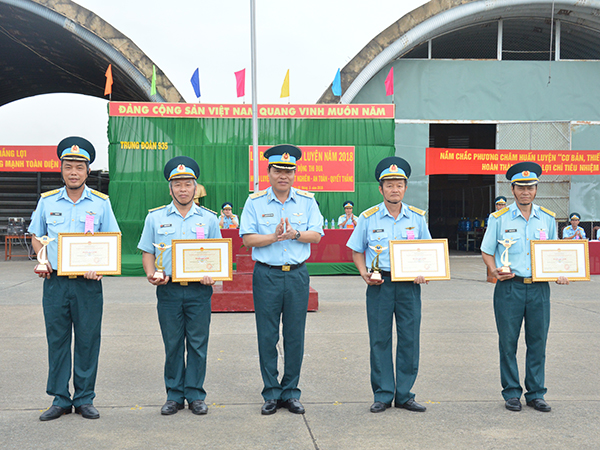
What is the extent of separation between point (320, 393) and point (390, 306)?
102 centimetres

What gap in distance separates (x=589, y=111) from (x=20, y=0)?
18.8 meters

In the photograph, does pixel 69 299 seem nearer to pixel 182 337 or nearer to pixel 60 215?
pixel 60 215

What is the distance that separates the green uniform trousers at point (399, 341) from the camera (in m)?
4.25

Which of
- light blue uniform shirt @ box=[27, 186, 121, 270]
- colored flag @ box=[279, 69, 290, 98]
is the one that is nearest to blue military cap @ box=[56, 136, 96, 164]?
light blue uniform shirt @ box=[27, 186, 121, 270]

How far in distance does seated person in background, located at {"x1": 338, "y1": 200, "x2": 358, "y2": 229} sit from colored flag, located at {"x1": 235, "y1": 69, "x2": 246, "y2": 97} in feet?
14.6

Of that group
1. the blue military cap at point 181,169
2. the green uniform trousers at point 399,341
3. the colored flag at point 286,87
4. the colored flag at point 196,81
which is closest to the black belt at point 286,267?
the green uniform trousers at point 399,341

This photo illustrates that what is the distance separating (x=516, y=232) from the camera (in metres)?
4.43

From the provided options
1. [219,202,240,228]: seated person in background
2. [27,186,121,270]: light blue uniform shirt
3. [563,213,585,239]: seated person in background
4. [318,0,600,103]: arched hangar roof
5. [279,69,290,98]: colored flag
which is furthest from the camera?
[318,0,600,103]: arched hangar roof

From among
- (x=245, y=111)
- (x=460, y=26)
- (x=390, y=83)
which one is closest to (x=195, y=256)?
(x=245, y=111)

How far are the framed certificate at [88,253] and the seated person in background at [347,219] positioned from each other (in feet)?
35.5

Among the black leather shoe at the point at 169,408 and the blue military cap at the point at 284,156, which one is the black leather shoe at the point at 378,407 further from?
the blue military cap at the point at 284,156

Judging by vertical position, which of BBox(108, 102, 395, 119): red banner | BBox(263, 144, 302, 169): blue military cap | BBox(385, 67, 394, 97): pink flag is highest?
BBox(385, 67, 394, 97): pink flag

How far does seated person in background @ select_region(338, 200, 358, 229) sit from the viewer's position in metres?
14.7

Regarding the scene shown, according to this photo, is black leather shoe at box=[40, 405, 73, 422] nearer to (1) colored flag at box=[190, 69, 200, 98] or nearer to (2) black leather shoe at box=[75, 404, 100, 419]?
(2) black leather shoe at box=[75, 404, 100, 419]
